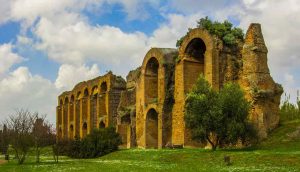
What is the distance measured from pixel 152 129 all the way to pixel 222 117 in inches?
637

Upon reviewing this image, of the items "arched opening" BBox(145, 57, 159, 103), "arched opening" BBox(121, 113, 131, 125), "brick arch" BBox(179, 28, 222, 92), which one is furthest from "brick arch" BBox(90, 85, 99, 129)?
"brick arch" BBox(179, 28, 222, 92)

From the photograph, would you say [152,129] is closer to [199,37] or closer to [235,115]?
[199,37]

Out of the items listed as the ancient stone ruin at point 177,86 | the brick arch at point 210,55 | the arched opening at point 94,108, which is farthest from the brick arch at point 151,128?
the arched opening at point 94,108

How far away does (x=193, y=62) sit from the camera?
36250 mm

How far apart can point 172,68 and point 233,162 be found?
18.8 m

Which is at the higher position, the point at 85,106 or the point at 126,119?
the point at 85,106

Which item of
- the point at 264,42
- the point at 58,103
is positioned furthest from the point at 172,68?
the point at 58,103

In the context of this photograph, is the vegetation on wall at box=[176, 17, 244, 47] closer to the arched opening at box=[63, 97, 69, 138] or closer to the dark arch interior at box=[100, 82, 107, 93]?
the dark arch interior at box=[100, 82, 107, 93]

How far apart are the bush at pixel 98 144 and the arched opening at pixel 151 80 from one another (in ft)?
20.0

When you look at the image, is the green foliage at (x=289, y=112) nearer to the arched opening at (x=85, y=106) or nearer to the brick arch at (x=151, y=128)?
the brick arch at (x=151, y=128)

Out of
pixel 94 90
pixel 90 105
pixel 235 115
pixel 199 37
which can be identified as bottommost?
pixel 235 115

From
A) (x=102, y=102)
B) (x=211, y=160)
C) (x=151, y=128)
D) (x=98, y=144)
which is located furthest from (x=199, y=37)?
(x=102, y=102)

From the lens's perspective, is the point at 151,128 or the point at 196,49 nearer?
the point at 196,49

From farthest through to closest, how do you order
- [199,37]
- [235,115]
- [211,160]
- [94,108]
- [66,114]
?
[66,114]
[94,108]
[199,37]
[235,115]
[211,160]
